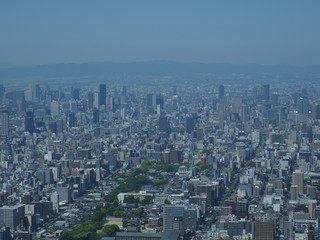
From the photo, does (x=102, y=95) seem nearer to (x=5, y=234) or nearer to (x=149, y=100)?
(x=149, y=100)

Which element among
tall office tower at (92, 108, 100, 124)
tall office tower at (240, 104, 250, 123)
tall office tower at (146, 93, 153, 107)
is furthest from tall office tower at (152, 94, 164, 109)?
tall office tower at (240, 104, 250, 123)

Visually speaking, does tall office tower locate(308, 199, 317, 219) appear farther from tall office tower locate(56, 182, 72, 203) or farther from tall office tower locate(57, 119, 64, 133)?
tall office tower locate(57, 119, 64, 133)

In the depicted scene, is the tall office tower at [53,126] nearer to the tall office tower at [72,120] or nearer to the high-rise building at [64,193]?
the tall office tower at [72,120]

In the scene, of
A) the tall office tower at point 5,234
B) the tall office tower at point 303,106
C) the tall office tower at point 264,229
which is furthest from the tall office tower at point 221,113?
the tall office tower at point 5,234

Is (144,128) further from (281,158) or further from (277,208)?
(277,208)

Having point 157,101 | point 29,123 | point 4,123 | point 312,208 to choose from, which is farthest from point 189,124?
point 312,208
